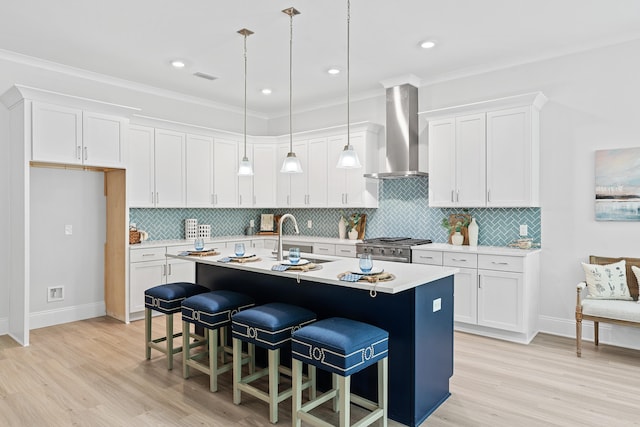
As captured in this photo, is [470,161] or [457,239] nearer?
[470,161]

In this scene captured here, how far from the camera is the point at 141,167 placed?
5293 millimetres

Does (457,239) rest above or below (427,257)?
above

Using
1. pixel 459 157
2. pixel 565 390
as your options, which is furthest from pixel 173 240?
pixel 565 390

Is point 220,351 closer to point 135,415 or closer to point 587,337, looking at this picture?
point 135,415

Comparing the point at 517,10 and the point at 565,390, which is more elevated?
the point at 517,10

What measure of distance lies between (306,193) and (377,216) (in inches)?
45.7

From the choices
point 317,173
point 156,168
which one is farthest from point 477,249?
point 156,168

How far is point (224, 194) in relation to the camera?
20.4ft

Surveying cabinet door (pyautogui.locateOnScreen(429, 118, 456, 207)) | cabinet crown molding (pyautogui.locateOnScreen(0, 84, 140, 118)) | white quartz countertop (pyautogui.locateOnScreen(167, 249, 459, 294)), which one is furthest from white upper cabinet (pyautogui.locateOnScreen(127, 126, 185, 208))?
cabinet door (pyautogui.locateOnScreen(429, 118, 456, 207))

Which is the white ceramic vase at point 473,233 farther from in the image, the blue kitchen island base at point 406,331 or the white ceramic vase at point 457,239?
the blue kitchen island base at point 406,331

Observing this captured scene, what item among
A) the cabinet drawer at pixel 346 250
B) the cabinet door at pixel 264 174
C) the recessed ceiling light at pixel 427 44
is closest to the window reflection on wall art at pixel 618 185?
the recessed ceiling light at pixel 427 44

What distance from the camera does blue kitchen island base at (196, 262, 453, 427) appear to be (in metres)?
2.65

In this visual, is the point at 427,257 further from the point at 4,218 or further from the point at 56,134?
the point at 4,218

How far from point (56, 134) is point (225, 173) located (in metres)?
2.31
